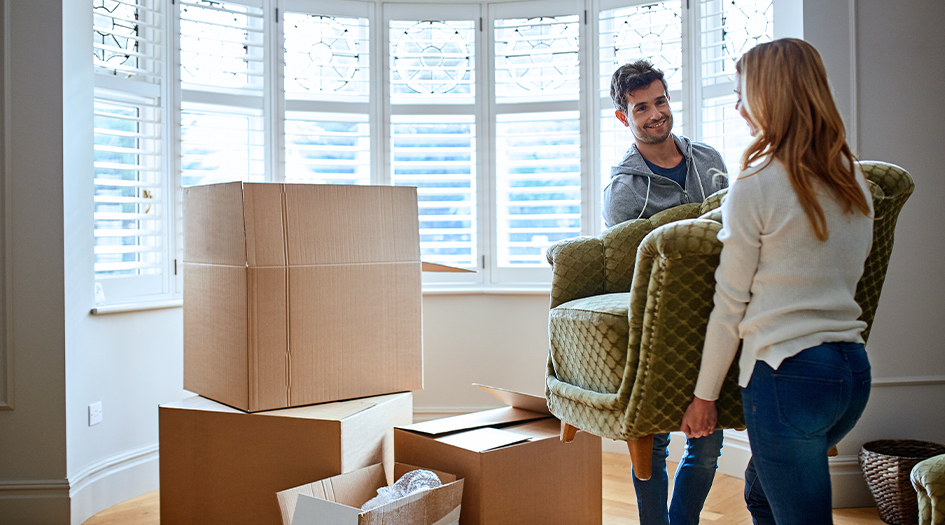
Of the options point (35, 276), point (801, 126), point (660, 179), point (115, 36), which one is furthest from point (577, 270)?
point (115, 36)

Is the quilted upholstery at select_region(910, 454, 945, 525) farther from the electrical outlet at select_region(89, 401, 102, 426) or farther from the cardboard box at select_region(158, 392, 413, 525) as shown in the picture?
the electrical outlet at select_region(89, 401, 102, 426)

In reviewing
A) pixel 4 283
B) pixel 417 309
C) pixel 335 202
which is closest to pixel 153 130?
pixel 4 283

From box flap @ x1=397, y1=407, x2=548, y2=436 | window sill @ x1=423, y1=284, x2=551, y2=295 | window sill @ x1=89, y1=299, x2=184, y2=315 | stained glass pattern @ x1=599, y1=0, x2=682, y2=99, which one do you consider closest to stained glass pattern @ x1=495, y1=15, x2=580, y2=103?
stained glass pattern @ x1=599, y1=0, x2=682, y2=99

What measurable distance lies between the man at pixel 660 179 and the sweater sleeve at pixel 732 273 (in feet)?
1.85

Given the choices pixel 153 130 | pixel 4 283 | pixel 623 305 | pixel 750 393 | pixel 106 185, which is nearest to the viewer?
pixel 750 393

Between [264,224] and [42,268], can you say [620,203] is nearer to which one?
[264,224]

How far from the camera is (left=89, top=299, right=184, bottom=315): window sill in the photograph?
8.01 ft

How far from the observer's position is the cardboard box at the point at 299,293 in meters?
1.92

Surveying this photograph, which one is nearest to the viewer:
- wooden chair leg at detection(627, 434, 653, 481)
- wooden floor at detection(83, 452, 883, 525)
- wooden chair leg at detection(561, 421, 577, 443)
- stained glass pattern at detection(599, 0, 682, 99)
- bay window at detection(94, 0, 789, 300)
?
wooden chair leg at detection(627, 434, 653, 481)

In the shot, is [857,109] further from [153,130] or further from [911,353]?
[153,130]

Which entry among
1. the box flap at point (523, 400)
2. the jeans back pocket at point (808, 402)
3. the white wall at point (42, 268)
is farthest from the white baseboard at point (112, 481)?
the jeans back pocket at point (808, 402)

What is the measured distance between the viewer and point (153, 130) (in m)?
2.80

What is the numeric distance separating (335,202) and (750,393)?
1.31m

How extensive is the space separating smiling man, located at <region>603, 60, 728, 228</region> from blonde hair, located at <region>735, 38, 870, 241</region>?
2.06ft
